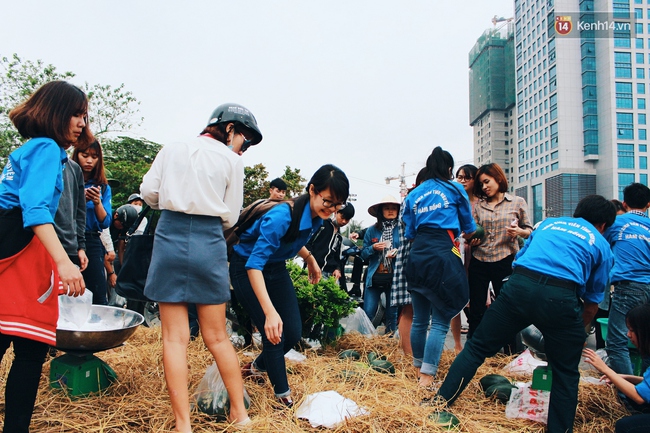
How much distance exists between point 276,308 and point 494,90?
369 feet

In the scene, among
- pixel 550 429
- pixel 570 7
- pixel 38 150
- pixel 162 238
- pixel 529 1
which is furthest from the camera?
pixel 529 1

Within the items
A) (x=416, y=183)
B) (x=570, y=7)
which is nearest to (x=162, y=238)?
(x=416, y=183)

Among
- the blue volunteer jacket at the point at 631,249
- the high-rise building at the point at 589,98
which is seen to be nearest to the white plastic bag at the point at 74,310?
the blue volunteer jacket at the point at 631,249

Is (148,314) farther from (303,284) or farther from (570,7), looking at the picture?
(570,7)

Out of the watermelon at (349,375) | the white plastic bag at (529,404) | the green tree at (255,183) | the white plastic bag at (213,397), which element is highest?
the green tree at (255,183)

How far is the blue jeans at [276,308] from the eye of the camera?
298 centimetres

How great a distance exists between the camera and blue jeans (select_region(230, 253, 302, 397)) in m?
2.98

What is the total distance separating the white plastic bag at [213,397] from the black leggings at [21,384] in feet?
2.91

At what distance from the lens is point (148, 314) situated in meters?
6.39

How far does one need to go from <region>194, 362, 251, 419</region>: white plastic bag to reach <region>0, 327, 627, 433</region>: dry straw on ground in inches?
2.4

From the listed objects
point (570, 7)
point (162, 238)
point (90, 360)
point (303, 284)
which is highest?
point (570, 7)

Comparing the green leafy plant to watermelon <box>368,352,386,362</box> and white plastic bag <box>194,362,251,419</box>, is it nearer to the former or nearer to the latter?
watermelon <box>368,352,386,362</box>

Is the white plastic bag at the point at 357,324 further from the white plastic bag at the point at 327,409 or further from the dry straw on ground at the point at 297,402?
the white plastic bag at the point at 327,409

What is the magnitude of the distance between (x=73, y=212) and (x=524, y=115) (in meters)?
102
